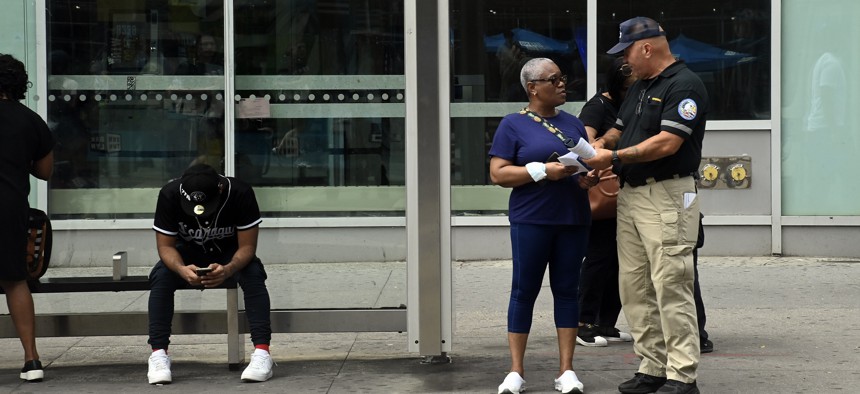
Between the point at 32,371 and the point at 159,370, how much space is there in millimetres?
666

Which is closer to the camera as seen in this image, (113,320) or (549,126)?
(549,126)

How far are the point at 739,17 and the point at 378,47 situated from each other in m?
4.81

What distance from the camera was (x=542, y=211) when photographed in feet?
18.9

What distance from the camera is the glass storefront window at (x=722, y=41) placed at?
10391mm

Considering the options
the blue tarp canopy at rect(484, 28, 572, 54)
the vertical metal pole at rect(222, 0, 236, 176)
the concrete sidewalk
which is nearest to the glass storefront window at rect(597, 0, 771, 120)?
the blue tarp canopy at rect(484, 28, 572, 54)

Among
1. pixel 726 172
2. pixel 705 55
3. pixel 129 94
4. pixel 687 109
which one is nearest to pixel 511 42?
pixel 705 55

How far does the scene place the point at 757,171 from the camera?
407 inches

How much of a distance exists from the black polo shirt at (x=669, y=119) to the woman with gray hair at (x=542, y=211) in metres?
0.26

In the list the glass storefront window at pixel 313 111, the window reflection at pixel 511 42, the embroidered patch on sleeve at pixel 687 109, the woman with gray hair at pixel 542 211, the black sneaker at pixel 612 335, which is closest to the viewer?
the embroidered patch on sleeve at pixel 687 109

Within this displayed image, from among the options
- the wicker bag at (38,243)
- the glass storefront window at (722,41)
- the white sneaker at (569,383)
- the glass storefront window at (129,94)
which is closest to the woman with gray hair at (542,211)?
the white sneaker at (569,383)

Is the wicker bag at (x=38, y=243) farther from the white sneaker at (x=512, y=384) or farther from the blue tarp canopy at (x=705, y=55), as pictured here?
the blue tarp canopy at (x=705, y=55)

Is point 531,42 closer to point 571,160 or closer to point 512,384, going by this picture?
point 571,160

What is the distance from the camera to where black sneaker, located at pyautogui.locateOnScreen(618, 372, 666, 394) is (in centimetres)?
582

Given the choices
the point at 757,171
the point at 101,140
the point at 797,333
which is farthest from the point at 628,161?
the point at 757,171
